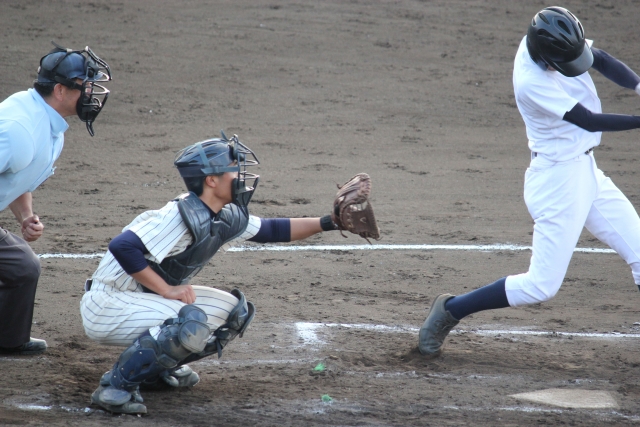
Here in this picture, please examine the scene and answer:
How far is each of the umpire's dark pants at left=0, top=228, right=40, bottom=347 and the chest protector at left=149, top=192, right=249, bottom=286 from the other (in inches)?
36.1

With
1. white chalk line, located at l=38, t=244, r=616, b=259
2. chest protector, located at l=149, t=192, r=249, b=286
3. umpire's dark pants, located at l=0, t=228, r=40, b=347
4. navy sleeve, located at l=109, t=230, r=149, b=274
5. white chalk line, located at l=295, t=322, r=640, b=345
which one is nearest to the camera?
navy sleeve, located at l=109, t=230, r=149, b=274

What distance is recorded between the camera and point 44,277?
541cm

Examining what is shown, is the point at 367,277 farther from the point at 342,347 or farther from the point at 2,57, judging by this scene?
the point at 2,57

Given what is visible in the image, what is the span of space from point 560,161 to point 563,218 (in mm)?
286

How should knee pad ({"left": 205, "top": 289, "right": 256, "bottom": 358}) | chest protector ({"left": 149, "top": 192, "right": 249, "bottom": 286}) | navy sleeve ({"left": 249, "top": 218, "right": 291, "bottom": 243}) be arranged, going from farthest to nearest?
navy sleeve ({"left": 249, "top": 218, "right": 291, "bottom": 243}) < knee pad ({"left": 205, "top": 289, "right": 256, "bottom": 358}) < chest protector ({"left": 149, "top": 192, "right": 249, "bottom": 286})

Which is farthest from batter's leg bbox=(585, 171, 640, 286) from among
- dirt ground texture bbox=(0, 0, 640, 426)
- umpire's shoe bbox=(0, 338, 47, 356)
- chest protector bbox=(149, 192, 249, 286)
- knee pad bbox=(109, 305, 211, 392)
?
umpire's shoe bbox=(0, 338, 47, 356)

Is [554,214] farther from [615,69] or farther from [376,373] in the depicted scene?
[376,373]

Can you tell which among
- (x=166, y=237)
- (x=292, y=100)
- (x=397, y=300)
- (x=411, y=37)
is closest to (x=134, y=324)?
(x=166, y=237)

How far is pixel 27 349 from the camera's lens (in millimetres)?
4145

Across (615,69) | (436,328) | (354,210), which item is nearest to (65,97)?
(354,210)

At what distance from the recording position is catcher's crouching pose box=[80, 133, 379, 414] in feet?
10.8

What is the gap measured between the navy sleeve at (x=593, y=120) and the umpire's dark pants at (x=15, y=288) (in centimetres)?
282

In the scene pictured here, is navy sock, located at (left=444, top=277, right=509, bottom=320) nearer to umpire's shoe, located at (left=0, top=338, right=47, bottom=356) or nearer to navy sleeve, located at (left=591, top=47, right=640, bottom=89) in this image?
navy sleeve, located at (left=591, top=47, right=640, bottom=89)

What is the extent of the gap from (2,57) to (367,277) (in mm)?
7110
